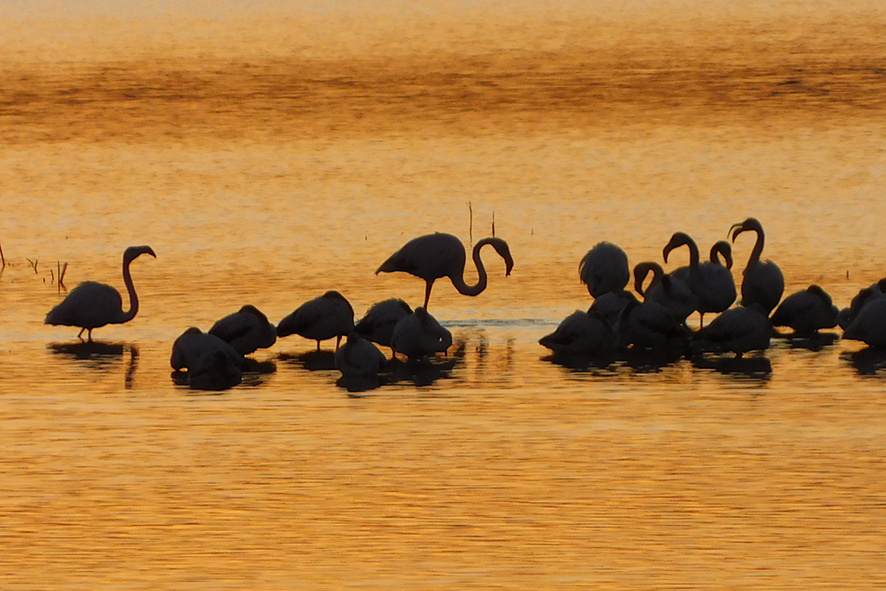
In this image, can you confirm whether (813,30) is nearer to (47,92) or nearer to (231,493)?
(47,92)

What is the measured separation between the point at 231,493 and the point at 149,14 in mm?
65635

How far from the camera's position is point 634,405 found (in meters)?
14.8

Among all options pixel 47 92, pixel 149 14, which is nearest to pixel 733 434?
pixel 47 92

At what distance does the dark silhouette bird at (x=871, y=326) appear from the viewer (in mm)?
17141

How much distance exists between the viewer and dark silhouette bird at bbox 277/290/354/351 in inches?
693

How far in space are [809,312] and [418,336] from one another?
380 centimetres

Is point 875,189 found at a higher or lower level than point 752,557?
higher

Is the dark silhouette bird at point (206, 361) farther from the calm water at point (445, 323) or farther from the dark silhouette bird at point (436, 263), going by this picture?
the dark silhouette bird at point (436, 263)

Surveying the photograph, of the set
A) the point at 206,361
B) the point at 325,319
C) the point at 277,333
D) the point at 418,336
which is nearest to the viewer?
the point at 206,361

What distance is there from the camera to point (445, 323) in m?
19.2

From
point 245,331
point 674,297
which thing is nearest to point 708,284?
point 674,297

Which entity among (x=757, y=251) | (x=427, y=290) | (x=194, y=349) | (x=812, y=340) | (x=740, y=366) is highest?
(x=757, y=251)

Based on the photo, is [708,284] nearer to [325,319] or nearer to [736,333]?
[736,333]

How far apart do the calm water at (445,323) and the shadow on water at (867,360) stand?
84 mm
